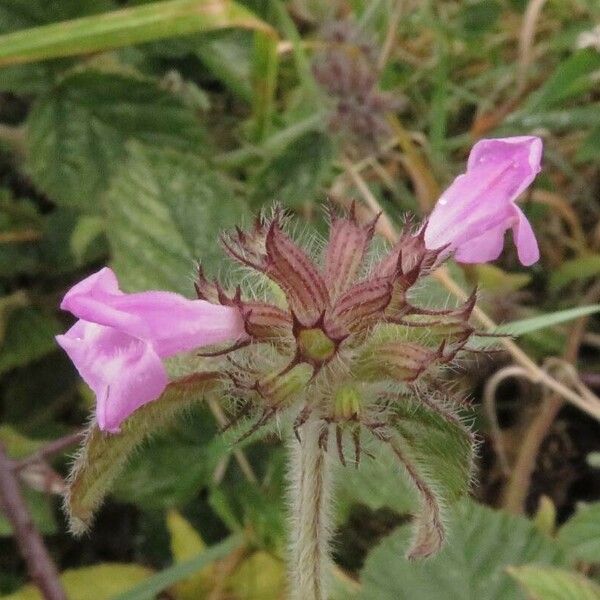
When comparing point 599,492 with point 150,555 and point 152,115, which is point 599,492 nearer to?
point 150,555

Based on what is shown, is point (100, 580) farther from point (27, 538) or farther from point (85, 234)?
point (85, 234)

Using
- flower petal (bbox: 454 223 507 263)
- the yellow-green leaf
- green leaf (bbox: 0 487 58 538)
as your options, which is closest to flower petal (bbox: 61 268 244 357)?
flower petal (bbox: 454 223 507 263)

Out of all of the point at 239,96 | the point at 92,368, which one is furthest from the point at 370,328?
the point at 239,96

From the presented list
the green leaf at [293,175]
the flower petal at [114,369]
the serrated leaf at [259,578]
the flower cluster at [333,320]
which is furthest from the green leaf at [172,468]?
the flower petal at [114,369]

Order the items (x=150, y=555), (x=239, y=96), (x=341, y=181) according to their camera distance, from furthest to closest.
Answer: (x=239, y=96), (x=341, y=181), (x=150, y=555)

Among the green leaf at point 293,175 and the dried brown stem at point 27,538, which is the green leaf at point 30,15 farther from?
the dried brown stem at point 27,538
